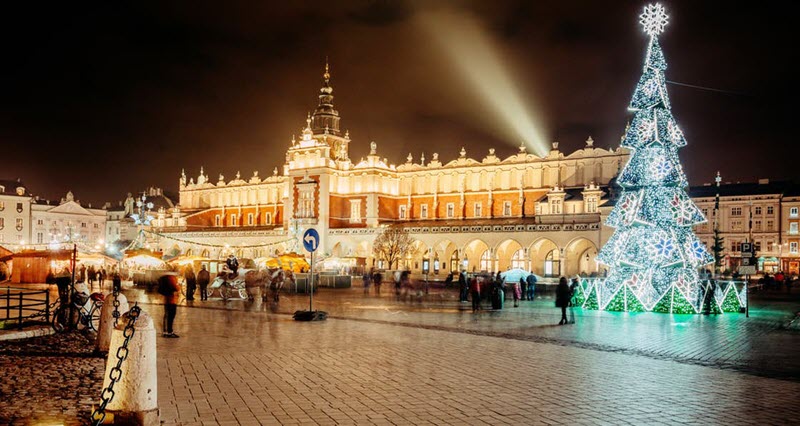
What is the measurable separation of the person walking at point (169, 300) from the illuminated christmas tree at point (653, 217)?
14.4 metres

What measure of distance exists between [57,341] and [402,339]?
613 centimetres

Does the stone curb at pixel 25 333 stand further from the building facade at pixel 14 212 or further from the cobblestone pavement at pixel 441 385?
the building facade at pixel 14 212

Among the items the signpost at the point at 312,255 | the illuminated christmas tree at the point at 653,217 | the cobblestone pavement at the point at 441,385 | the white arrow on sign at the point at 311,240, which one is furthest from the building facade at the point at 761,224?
the cobblestone pavement at the point at 441,385

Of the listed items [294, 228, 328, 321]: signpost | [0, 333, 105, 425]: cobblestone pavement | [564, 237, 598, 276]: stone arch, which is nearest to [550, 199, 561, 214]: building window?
[564, 237, 598, 276]: stone arch

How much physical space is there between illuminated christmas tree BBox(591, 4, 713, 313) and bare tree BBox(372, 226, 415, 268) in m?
37.8

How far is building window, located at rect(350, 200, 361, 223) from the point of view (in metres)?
72.6

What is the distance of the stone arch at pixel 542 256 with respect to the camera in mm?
53375

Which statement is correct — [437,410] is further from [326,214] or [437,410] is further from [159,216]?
[159,216]

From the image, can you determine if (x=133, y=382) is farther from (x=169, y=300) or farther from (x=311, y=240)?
(x=311, y=240)

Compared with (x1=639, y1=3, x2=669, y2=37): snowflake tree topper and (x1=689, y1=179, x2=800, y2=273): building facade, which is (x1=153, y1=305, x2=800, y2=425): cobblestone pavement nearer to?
(x1=639, y1=3, x2=669, y2=37): snowflake tree topper

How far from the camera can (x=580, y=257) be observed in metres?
54.7

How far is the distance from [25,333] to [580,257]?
4705 cm

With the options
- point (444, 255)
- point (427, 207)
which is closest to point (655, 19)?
point (444, 255)

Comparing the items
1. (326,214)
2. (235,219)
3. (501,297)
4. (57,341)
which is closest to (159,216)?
(235,219)
